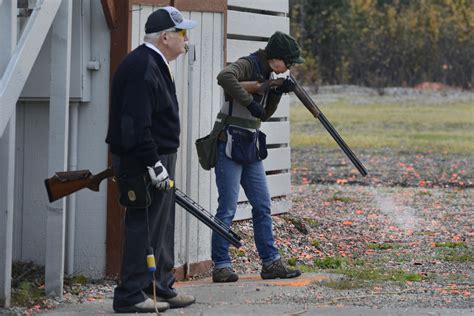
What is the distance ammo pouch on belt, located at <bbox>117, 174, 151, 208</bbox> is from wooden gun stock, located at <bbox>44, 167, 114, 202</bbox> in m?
0.31

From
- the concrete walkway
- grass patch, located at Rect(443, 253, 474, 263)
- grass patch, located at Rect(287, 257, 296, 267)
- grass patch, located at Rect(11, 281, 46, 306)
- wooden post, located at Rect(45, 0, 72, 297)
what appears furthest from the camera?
grass patch, located at Rect(443, 253, 474, 263)

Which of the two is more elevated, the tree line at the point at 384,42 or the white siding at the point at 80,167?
the tree line at the point at 384,42

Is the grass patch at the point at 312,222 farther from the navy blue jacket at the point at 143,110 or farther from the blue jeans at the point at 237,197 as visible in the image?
the navy blue jacket at the point at 143,110

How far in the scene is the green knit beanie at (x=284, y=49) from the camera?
30.0 ft

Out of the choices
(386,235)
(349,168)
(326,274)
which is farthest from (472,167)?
(326,274)

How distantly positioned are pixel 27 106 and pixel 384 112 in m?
25.3

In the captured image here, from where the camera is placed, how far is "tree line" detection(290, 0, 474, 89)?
148 feet

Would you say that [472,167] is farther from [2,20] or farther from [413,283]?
[2,20]

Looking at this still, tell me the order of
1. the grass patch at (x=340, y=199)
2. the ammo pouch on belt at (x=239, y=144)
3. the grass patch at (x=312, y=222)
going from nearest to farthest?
the ammo pouch on belt at (x=239, y=144), the grass patch at (x=312, y=222), the grass patch at (x=340, y=199)

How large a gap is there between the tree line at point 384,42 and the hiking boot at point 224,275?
34716 mm

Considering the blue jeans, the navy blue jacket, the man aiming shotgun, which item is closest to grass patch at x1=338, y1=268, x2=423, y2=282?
the man aiming shotgun

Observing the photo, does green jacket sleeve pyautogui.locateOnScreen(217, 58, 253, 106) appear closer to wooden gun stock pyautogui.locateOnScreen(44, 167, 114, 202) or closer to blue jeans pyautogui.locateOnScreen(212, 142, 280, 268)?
blue jeans pyautogui.locateOnScreen(212, 142, 280, 268)

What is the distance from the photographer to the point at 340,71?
46375 millimetres

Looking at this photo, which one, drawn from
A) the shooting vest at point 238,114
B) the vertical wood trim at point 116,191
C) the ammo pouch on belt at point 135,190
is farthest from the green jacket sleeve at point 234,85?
the ammo pouch on belt at point 135,190
